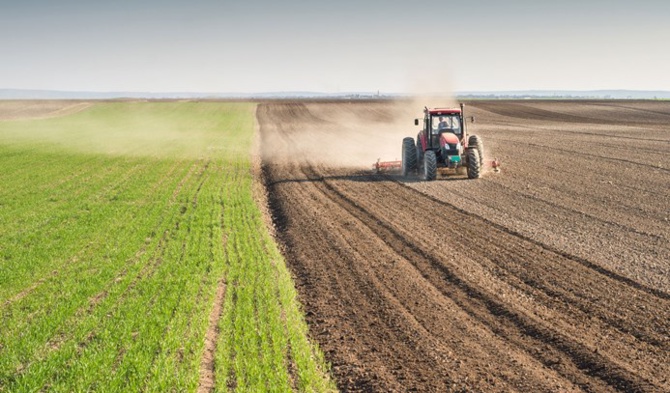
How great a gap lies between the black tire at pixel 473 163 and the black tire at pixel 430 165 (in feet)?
4.39

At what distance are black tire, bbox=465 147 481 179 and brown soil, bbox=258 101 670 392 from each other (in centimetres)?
34

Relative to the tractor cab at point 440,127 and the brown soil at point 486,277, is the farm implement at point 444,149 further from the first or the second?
the brown soil at point 486,277

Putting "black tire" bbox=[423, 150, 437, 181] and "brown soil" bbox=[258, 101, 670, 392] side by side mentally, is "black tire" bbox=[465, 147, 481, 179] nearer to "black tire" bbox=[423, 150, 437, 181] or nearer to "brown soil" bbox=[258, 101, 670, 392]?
"brown soil" bbox=[258, 101, 670, 392]

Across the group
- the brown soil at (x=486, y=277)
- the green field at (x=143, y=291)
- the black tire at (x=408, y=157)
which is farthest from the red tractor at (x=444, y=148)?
the green field at (x=143, y=291)

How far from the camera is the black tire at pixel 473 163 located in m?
21.6

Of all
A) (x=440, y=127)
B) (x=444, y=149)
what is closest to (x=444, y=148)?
(x=444, y=149)

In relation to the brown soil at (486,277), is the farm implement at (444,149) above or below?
above

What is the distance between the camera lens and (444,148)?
2158 cm

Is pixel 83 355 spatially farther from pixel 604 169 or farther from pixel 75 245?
pixel 604 169

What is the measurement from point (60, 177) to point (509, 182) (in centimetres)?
1861

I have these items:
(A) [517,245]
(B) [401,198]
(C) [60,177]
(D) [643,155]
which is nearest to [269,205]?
(B) [401,198]

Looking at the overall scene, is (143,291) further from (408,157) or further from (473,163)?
(408,157)

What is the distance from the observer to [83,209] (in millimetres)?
17141

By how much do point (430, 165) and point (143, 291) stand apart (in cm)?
1401
